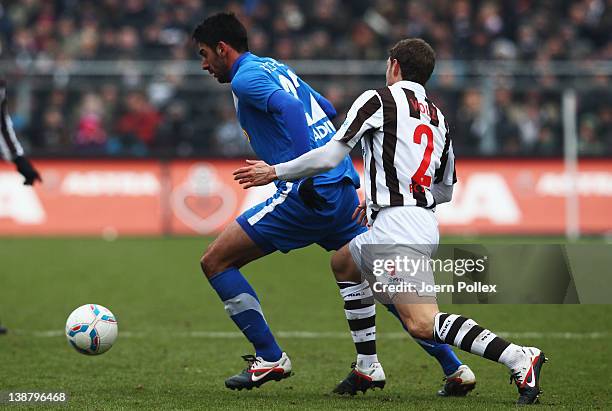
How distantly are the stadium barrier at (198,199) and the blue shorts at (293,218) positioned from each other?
11.4 m

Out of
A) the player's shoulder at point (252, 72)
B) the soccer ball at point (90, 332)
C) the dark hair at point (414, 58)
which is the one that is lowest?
the soccer ball at point (90, 332)

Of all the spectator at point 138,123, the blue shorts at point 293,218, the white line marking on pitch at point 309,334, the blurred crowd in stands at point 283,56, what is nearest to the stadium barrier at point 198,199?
the blurred crowd in stands at point 283,56

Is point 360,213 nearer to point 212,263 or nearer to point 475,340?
point 212,263

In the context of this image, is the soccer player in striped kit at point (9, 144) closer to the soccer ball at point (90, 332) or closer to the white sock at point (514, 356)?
the soccer ball at point (90, 332)

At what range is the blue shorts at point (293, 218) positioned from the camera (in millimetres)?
6680

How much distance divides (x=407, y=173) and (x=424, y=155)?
14 cm

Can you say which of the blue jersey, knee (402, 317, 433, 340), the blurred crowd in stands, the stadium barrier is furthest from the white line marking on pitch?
the blurred crowd in stands

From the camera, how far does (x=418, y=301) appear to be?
5.91 meters

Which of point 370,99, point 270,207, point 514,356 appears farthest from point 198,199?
point 514,356

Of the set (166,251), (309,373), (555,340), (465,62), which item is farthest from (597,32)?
(309,373)

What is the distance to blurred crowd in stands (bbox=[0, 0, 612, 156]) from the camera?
63.7ft

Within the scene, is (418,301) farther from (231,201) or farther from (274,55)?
(274,55)

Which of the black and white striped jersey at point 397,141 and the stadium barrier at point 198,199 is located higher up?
the black and white striped jersey at point 397,141

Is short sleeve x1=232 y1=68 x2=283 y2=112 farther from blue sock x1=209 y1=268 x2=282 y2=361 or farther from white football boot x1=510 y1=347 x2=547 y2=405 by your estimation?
white football boot x1=510 y1=347 x2=547 y2=405
